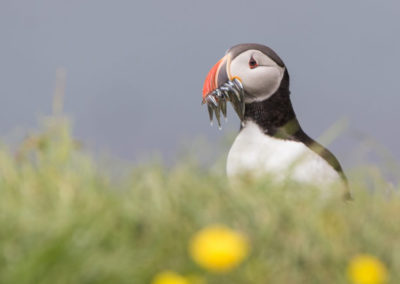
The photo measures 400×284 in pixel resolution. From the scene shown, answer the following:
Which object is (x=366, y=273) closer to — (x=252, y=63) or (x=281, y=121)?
(x=281, y=121)

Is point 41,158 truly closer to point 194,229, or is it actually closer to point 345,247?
point 194,229

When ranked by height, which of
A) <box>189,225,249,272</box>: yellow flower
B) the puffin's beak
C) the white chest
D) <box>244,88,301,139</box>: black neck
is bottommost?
the white chest

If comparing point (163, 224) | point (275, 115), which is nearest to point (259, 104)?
point (275, 115)

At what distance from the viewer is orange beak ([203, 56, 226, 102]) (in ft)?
18.1

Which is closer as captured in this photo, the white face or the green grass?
the green grass

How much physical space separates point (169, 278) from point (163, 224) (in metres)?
0.34

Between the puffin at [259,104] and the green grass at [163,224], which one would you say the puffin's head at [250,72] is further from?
the green grass at [163,224]

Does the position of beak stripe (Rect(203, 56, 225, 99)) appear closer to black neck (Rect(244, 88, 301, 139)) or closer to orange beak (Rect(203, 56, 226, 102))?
orange beak (Rect(203, 56, 226, 102))

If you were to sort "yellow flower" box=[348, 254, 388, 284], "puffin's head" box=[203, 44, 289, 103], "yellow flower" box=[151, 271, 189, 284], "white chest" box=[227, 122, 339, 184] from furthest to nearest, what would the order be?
1. "puffin's head" box=[203, 44, 289, 103]
2. "white chest" box=[227, 122, 339, 184]
3. "yellow flower" box=[348, 254, 388, 284]
4. "yellow flower" box=[151, 271, 189, 284]

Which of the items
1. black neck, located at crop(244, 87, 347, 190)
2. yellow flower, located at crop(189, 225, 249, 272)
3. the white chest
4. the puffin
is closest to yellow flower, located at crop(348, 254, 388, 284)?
yellow flower, located at crop(189, 225, 249, 272)

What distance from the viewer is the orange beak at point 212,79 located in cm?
553

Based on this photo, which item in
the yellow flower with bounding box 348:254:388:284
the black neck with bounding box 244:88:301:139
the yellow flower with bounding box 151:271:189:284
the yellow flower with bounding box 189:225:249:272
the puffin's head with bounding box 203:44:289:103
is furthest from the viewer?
the puffin's head with bounding box 203:44:289:103

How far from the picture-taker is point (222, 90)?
5.48m

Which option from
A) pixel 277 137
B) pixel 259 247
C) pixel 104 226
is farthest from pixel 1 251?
pixel 277 137
